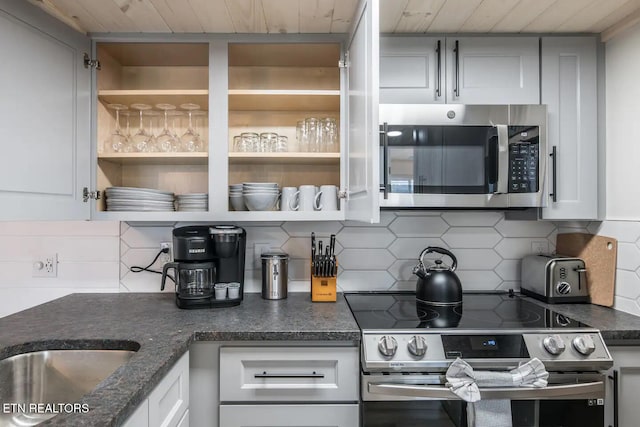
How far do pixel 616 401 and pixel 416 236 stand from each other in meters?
0.99

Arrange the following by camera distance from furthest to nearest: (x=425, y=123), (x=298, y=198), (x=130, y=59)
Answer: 1. (x=130, y=59)
2. (x=298, y=198)
3. (x=425, y=123)

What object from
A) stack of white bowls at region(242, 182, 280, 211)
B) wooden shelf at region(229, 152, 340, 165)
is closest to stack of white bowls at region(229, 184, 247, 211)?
stack of white bowls at region(242, 182, 280, 211)

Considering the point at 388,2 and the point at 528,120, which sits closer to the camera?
the point at 388,2

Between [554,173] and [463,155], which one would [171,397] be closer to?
[463,155]

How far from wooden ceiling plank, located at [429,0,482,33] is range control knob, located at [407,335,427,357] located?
125cm

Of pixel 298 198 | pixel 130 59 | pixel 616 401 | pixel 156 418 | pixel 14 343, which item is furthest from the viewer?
pixel 130 59

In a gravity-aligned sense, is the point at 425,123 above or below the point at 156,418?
above

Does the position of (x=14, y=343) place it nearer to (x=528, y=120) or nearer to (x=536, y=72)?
(x=528, y=120)

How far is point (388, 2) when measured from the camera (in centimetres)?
147

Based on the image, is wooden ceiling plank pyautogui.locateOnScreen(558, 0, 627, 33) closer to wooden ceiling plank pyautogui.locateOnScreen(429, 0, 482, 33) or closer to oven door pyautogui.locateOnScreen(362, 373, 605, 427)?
wooden ceiling plank pyautogui.locateOnScreen(429, 0, 482, 33)

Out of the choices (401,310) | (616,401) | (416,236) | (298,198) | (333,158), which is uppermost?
(333,158)

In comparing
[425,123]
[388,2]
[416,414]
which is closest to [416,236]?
[425,123]

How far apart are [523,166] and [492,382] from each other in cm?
89

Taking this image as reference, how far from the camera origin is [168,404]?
1.14 m
